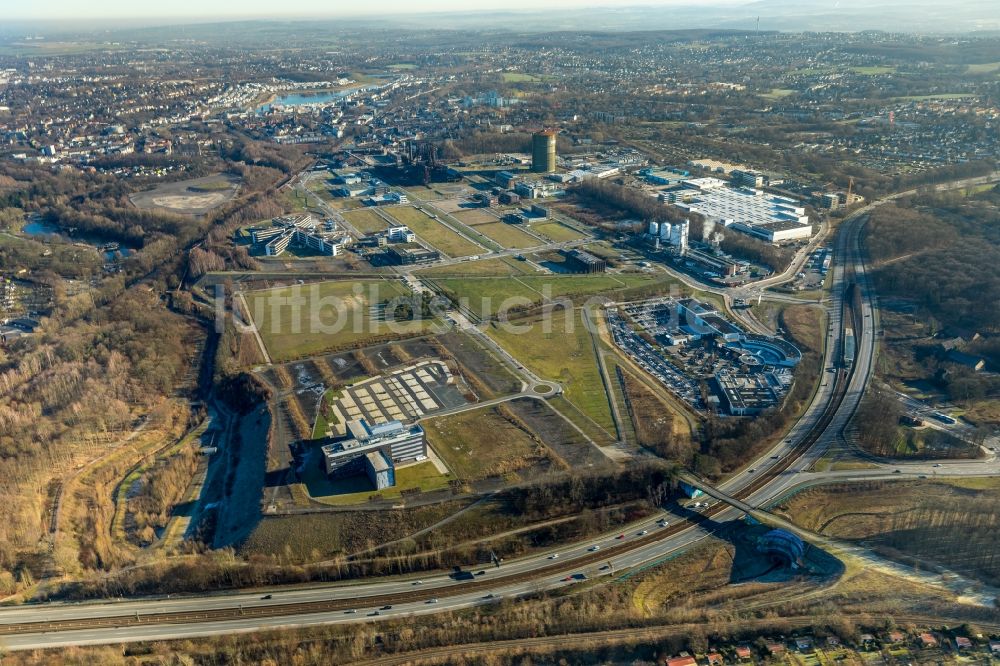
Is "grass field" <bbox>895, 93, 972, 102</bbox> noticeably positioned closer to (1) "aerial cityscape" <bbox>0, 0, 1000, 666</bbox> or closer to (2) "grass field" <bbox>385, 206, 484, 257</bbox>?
(1) "aerial cityscape" <bbox>0, 0, 1000, 666</bbox>

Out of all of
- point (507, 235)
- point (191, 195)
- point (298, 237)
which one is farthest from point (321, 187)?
point (507, 235)

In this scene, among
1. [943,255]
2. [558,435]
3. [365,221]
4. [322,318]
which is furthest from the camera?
[365,221]

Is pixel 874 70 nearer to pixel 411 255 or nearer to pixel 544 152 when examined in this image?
pixel 544 152

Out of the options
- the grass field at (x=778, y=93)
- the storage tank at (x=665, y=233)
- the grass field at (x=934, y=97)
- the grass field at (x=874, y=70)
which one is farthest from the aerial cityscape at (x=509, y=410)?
the grass field at (x=874, y=70)

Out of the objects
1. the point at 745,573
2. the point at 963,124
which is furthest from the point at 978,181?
the point at 745,573

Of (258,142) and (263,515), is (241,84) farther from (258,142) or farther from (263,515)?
(263,515)

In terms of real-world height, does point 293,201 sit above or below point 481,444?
above
